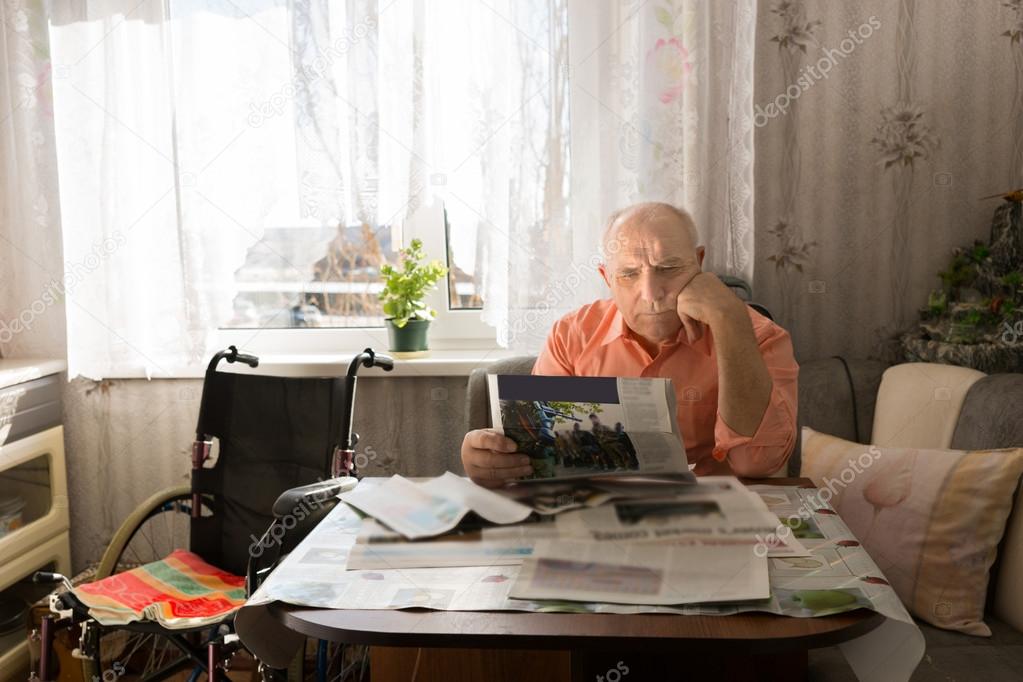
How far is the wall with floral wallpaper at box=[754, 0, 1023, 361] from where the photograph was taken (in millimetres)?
2330

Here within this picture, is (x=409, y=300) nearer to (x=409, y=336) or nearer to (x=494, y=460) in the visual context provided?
(x=409, y=336)

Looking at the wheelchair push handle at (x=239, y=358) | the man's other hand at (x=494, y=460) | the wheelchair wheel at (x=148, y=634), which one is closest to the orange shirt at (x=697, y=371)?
the man's other hand at (x=494, y=460)

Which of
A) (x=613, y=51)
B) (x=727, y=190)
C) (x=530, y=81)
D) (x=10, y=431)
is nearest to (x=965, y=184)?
(x=727, y=190)

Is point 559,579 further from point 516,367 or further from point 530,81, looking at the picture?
point 530,81

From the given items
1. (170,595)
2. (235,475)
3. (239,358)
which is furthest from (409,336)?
(170,595)

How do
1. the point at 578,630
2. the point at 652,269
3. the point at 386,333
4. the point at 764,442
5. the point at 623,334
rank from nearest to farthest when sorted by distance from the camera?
the point at 578,630 → the point at 764,442 → the point at 652,269 → the point at 623,334 → the point at 386,333

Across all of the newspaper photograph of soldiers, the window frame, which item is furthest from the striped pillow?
the window frame

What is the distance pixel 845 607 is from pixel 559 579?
1.05ft

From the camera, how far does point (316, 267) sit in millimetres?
2715

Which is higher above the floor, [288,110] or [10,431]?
[288,110]

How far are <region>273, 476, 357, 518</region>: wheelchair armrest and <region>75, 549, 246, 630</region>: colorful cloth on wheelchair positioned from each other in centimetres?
31

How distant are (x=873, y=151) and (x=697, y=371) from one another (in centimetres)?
96

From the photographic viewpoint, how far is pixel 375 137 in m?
2.49

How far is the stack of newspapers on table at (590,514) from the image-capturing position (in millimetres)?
1085
